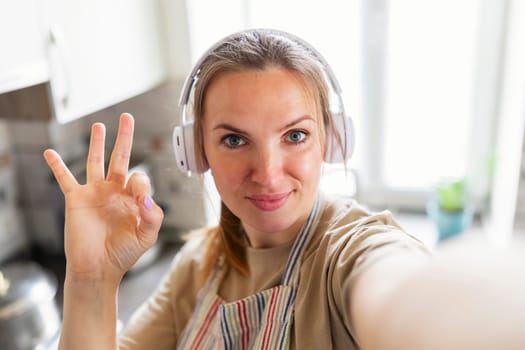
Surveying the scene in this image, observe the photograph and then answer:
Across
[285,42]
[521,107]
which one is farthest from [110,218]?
[521,107]

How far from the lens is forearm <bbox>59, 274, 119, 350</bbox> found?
777 millimetres

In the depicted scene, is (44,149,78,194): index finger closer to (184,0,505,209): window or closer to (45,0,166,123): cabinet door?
(45,0,166,123): cabinet door

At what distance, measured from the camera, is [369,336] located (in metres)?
0.55

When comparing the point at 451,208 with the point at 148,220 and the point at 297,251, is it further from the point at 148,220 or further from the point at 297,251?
the point at 148,220

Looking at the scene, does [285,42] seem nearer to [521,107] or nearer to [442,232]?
[521,107]

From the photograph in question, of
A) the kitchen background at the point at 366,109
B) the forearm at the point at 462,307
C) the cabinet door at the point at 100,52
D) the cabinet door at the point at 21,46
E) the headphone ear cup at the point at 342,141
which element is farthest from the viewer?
the kitchen background at the point at 366,109

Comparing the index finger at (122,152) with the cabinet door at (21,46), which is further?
the cabinet door at (21,46)

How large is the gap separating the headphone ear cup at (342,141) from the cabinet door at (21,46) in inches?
25.4

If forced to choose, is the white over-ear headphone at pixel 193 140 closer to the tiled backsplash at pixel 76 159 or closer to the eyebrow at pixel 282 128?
the eyebrow at pixel 282 128

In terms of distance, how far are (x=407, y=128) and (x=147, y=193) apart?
122cm

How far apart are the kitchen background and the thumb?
681 millimetres

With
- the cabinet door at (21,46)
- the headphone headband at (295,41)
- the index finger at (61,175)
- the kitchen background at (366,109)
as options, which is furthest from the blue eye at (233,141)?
the kitchen background at (366,109)

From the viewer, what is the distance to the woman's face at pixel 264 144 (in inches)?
29.3

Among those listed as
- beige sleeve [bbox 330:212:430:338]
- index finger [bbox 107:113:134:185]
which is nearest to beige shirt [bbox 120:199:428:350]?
beige sleeve [bbox 330:212:430:338]
